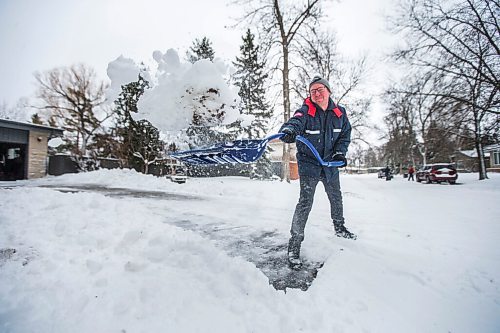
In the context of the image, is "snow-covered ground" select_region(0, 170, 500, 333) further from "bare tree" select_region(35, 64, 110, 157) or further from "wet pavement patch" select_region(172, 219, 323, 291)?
"bare tree" select_region(35, 64, 110, 157)

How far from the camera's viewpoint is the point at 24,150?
15203 mm

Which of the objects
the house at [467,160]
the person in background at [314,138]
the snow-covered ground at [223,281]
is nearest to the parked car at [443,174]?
the snow-covered ground at [223,281]

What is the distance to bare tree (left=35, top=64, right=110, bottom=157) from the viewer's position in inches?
1032

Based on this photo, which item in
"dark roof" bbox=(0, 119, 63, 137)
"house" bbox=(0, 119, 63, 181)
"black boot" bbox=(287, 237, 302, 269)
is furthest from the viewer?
"house" bbox=(0, 119, 63, 181)

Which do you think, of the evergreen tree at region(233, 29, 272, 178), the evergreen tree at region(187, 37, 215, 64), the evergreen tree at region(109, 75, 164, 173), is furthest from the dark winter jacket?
the evergreen tree at region(187, 37, 215, 64)

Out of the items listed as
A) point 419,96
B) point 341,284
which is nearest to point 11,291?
point 341,284

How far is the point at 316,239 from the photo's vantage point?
304cm

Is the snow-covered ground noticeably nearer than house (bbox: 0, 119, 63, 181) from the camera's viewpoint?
Yes

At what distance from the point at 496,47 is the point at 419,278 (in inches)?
543

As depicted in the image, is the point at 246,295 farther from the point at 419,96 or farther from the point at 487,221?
the point at 419,96

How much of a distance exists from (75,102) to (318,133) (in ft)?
103

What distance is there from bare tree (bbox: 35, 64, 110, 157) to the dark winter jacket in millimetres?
29058

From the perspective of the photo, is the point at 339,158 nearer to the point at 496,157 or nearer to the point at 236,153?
the point at 236,153

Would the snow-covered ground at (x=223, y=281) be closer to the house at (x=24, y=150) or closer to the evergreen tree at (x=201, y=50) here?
the house at (x=24, y=150)
